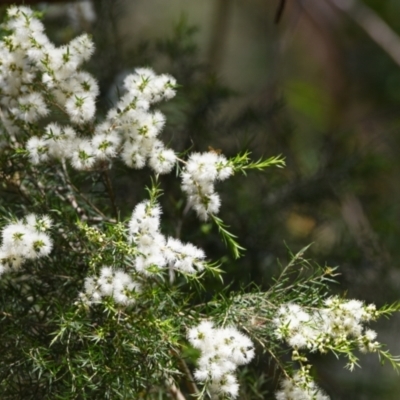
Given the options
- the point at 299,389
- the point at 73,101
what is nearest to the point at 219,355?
the point at 299,389

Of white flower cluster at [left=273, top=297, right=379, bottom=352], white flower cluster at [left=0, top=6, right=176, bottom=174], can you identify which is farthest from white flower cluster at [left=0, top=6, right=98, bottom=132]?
white flower cluster at [left=273, top=297, right=379, bottom=352]

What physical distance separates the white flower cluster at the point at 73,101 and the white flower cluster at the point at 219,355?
13cm

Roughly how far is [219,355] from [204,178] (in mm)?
133

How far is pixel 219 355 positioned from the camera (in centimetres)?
49

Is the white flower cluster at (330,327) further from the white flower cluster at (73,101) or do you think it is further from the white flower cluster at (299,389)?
the white flower cluster at (73,101)

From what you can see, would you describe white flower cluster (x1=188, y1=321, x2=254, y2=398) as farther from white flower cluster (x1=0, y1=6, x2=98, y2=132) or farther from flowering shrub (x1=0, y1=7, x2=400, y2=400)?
white flower cluster (x1=0, y1=6, x2=98, y2=132)

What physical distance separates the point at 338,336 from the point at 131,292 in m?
0.16

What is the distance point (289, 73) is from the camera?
5.59ft

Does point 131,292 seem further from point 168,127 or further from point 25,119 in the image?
point 168,127

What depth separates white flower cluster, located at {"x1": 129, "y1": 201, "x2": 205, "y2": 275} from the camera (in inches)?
19.9

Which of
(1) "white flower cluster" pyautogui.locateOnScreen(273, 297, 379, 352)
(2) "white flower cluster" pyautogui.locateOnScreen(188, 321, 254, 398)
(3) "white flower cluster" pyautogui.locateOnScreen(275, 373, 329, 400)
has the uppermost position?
(1) "white flower cluster" pyautogui.locateOnScreen(273, 297, 379, 352)

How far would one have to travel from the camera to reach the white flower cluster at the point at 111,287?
51cm

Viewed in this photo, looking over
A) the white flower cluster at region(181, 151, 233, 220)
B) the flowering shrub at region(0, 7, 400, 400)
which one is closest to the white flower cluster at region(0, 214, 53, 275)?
the flowering shrub at region(0, 7, 400, 400)

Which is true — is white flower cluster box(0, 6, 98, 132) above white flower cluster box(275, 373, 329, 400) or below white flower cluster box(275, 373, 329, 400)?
above
